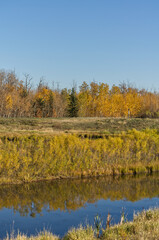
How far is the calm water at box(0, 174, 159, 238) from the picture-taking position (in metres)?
7.03

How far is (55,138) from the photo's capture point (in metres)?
12.1

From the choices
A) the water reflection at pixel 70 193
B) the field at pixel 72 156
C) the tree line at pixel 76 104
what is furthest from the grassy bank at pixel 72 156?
the tree line at pixel 76 104

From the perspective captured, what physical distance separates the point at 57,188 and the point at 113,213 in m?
3.16

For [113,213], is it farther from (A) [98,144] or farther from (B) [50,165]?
(A) [98,144]

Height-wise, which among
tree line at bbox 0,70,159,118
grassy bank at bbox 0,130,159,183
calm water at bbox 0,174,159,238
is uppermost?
tree line at bbox 0,70,159,118

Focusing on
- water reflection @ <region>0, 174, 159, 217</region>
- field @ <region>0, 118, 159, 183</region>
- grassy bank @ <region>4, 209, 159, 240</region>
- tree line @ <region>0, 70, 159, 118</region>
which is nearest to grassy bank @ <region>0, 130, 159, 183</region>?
field @ <region>0, 118, 159, 183</region>

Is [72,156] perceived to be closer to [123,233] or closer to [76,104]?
[123,233]

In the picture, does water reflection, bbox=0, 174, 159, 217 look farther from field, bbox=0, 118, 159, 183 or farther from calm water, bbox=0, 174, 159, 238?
field, bbox=0, 118, 159, 183

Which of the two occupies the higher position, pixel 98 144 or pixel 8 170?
pixel 98 144

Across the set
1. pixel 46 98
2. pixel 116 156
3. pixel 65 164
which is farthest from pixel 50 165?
pixel 46 98

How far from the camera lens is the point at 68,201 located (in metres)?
8.95

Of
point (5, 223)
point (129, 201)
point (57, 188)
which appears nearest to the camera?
point (5, 223)

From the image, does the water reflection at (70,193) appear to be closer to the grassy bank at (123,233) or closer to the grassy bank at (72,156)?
the grassy bank at (72,156)

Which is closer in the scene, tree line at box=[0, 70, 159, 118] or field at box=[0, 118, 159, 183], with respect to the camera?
field at box=[0, 118, 159, 183]
